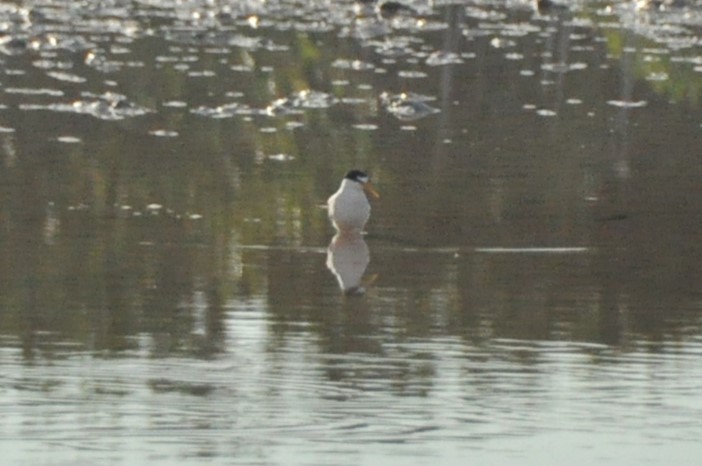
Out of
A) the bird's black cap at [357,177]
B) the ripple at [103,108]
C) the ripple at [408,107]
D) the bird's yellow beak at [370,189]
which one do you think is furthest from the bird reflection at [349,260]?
the ripple at [408,107]

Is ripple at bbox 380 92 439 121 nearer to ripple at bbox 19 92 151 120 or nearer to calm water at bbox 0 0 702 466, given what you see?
calm water at bbox 0 0 702 466

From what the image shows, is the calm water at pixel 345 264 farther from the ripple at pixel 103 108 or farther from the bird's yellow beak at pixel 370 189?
the bird's yellow beak at pixel 370 189

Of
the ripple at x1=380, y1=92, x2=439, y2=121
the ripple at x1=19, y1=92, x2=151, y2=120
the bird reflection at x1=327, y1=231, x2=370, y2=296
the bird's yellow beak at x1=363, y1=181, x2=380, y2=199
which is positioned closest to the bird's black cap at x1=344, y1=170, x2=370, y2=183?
the bird's yellow beak at x1=363, y1=181, x2=380, y2=199

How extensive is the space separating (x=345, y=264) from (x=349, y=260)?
0.12 meters

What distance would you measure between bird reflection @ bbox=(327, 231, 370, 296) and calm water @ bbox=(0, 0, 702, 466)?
32 mm

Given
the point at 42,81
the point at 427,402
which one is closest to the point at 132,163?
the point at 42,81

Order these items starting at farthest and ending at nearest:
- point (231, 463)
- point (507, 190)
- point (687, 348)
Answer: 1. point (507, 190)
2. point (687, 348)
3. point (231, 463)

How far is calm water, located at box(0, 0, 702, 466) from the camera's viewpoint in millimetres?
7750

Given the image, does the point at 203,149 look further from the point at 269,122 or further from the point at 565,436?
the point at 565,436

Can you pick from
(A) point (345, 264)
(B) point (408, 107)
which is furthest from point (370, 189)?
(B) point (408, 107)

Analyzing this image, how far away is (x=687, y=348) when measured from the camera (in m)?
9.38

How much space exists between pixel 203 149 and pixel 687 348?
7412 millimetres

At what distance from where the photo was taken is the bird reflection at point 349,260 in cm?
1102

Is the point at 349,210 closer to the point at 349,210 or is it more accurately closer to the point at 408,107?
the point at 349,210
